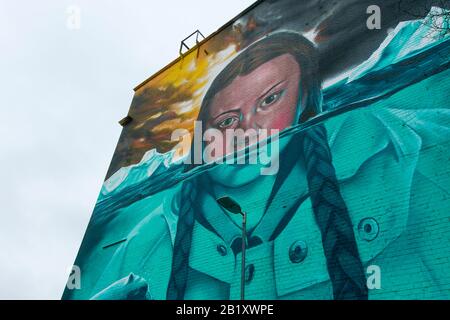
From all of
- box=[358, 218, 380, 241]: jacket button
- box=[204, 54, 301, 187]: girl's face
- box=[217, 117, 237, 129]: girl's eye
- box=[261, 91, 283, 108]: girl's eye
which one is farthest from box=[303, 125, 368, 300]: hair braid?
box=[217, 117, 237, 129]: girl's eye

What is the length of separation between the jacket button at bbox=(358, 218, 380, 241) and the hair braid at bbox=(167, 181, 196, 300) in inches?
215

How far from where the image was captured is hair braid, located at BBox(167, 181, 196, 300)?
11854 mm

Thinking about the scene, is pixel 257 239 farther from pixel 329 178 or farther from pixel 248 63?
pixel 248 63

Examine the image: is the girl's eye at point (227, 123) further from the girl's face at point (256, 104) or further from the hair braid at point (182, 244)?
the hair braid at point (182, 244)

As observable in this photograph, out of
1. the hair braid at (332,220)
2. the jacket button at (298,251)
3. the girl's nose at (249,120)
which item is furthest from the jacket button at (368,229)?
the girl's nose at (249,120)

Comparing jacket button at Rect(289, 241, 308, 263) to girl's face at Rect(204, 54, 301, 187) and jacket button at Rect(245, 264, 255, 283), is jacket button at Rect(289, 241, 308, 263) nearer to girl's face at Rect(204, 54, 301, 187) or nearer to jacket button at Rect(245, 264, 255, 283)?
jacket button at Rect(245, 264, 255, 283)

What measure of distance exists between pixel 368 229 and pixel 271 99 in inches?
238

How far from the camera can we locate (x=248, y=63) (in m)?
15.4

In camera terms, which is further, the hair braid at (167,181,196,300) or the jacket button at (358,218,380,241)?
the hair braid at (167,181,196,300)

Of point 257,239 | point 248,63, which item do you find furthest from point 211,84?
point 257,239

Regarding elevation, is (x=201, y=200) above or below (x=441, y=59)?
below

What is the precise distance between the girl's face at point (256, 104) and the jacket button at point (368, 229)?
3.87 m

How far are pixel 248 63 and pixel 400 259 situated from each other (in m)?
9.58

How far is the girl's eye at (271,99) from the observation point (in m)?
13.4
